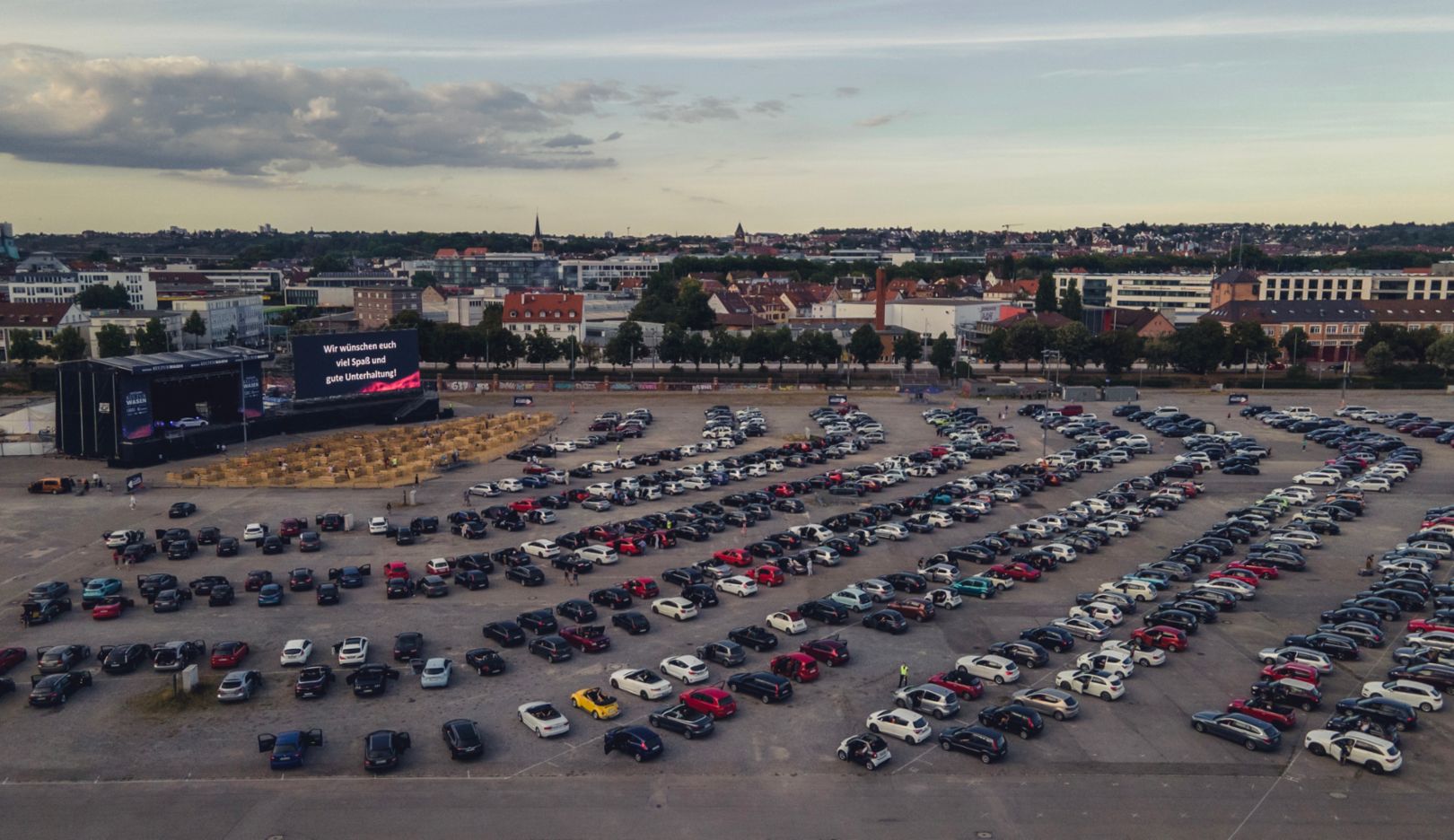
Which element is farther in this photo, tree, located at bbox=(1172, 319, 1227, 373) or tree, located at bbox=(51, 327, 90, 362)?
tree, located at bbox=(51, 327, 90, 362)

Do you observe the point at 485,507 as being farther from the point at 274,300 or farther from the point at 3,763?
the point at 274,300

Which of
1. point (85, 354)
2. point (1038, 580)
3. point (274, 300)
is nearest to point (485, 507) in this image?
point (1038, 580)

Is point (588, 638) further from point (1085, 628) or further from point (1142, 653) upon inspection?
point (1142, 653)

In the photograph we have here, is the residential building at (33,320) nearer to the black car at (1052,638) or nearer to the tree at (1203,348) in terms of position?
the black car at (1052,638)

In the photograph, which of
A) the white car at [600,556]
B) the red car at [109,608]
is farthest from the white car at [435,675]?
the red car at [109,608]

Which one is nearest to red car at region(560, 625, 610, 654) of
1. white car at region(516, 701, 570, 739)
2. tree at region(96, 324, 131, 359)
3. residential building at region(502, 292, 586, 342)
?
white car at region(516, 701, 570, 739)

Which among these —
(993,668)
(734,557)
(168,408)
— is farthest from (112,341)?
(993,668)

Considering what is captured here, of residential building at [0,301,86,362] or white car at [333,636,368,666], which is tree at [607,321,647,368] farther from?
white car at [333,636,368,666]
